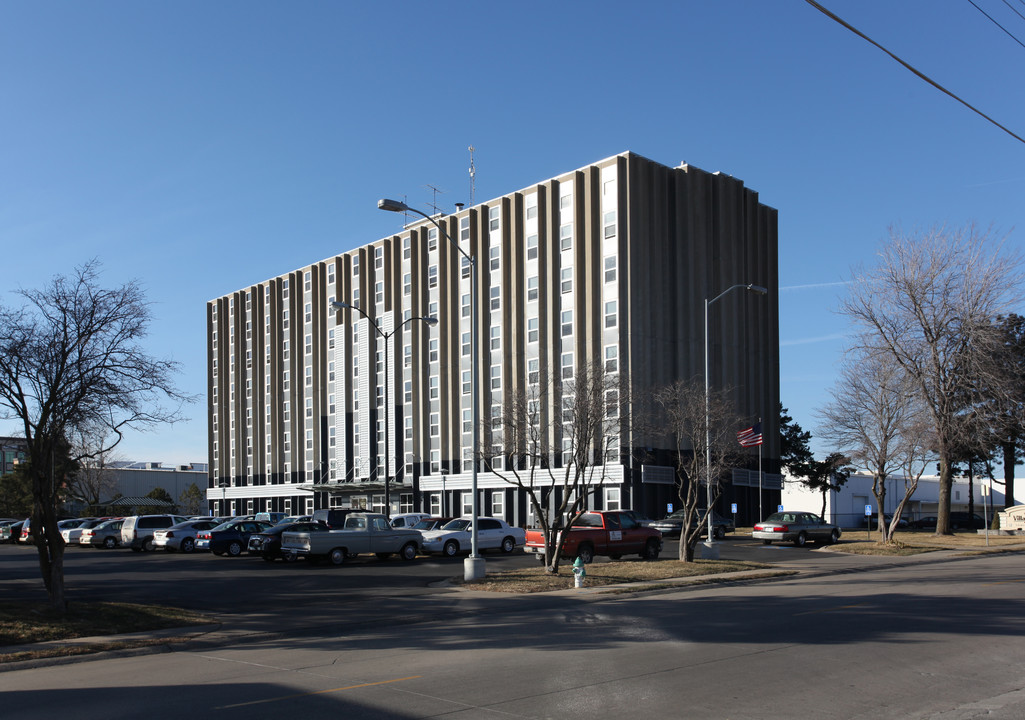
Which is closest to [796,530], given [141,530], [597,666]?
[597,666]

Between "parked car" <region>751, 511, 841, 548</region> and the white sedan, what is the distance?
36.3ft

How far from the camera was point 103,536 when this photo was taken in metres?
45.6

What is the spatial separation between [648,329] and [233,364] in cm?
4801

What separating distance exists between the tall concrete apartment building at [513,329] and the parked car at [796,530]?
7828mm

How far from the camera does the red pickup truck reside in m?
29.0

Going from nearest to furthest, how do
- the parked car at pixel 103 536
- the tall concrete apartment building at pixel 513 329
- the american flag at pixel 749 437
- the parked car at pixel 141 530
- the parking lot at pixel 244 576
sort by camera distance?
the parking lot at pixel 244 576 < the american flag at pixel 749 437 < the parked car at pixel 141 530 < the parked car at pixel 103 536 < the tall concrete apartment building at pixel 513 329

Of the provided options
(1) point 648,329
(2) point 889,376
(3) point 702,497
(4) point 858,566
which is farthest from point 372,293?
(4) point 858,566

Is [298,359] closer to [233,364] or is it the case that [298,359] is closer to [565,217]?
[233,364]

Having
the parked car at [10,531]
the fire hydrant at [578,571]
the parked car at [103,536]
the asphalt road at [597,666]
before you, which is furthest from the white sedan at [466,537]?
the parked car at [10,531]

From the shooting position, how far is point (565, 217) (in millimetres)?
55875

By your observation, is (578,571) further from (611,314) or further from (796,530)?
(611,314)

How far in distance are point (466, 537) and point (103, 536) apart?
872 inches

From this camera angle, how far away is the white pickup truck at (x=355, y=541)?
31375 millimetres

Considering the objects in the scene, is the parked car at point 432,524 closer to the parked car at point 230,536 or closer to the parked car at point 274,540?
the parked car at point 274,540
